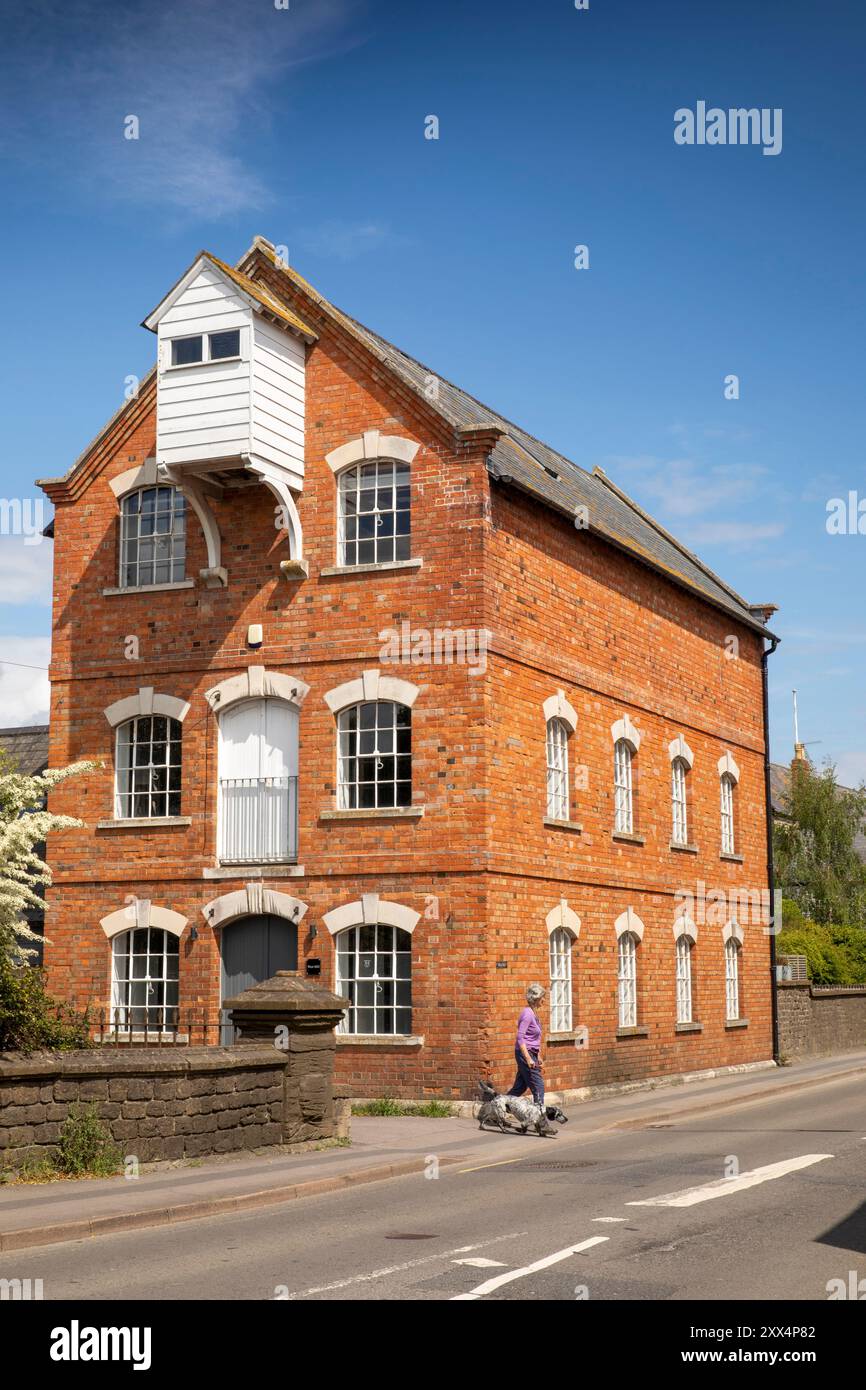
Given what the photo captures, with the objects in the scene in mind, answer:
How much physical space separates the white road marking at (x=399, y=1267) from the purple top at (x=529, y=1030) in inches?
325

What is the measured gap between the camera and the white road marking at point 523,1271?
27.8 ft

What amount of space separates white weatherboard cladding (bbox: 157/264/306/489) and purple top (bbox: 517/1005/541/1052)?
28.6 feet

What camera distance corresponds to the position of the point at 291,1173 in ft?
47.0

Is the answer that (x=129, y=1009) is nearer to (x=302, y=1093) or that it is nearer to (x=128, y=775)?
(x=128, y=775)

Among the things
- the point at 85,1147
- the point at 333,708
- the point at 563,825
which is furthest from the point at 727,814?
the point at 85,1147

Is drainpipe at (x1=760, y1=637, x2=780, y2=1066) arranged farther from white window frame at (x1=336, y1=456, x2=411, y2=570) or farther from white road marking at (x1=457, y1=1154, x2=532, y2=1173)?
white road marking at (x1=457, y1=1154, x2=532, y2=1173)

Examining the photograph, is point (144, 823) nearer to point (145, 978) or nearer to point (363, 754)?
point (145, 978)

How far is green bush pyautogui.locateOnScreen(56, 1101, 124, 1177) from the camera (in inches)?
545

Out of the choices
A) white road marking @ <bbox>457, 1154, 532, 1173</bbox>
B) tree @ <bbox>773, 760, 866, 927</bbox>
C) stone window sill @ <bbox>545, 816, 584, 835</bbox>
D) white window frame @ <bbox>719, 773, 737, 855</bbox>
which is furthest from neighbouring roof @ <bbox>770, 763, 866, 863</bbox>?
white road marking @ <bbox>457, 1154, 532, 1173</bbox>

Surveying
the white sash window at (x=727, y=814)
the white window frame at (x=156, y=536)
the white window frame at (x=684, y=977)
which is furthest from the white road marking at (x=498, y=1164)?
the white sash window at (x=727, y=814)

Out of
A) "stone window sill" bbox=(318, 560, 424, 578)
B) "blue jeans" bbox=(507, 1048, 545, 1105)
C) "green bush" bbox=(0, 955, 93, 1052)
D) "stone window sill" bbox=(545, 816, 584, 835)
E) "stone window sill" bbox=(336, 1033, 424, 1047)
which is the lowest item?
"blue jeans" bbox=(507, 1048, 545, 1105)

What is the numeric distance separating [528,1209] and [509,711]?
1043 centimetres

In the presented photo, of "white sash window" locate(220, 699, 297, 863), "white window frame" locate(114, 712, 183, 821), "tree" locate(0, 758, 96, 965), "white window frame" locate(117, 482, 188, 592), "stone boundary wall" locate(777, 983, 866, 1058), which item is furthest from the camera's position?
"stone boundary wall" locate(777, 983, 866, 1058)
